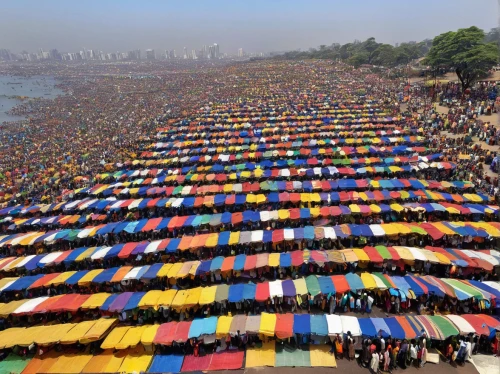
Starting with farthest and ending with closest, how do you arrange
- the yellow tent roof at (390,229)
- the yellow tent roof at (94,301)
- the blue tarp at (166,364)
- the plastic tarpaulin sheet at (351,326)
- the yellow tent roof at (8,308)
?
the yellow tent roof at (390,229), the yellow tent roof at (8,308), the yellow tent roof at (94,301), the plastic tarpaulin sheet at (351,326), the blue tarp at (166,364)

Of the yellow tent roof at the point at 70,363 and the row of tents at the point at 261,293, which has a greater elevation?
the row of tents at the point at 261,293

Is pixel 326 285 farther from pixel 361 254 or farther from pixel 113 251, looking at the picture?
pixel 113 251

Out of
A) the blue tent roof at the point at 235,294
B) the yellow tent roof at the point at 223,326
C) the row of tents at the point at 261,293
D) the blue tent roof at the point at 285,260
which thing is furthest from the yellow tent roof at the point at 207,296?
the blue tent roof at the point at 285,260

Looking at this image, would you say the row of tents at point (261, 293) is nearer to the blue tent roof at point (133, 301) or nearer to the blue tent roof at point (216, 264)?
the blue tent roof at point (133, 301)

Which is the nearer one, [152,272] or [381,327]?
[381,327]

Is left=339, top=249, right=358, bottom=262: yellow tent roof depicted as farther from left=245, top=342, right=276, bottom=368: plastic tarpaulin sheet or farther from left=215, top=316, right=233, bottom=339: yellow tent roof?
left=215, top=316, right=233, bottom=339: yellow tent roof

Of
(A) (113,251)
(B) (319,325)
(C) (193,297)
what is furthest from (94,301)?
(B) (319,325)
